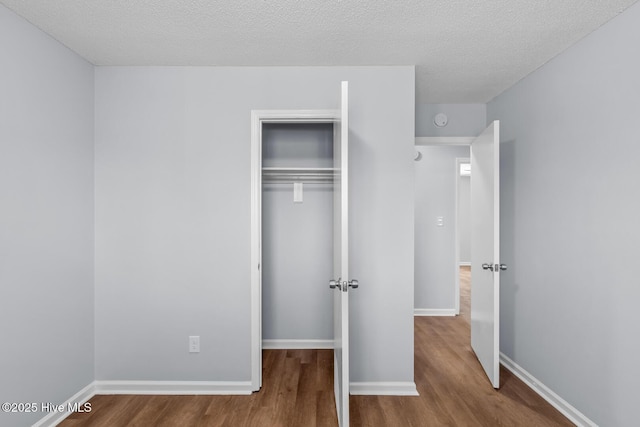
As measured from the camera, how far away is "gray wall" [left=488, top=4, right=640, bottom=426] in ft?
5.83

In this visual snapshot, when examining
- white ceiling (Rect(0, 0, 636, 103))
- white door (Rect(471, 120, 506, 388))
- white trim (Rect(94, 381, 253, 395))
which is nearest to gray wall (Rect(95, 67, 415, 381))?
white trim (Rect(94, 381, 253, 395))

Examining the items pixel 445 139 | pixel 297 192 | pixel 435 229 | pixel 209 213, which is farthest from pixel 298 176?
pixel 435 229

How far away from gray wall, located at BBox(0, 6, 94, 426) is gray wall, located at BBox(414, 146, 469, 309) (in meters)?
3.56

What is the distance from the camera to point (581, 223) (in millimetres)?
2084

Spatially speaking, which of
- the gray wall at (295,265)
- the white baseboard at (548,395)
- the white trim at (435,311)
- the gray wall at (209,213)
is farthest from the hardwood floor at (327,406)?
the white trim at (435,311)

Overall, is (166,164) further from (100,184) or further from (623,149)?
(623,149)

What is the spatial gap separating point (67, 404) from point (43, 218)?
1.25m

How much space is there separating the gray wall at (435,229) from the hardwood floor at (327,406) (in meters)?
1.48

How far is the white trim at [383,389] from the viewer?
2426mm

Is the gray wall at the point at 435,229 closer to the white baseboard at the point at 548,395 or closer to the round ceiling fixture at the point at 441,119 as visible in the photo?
the round ceiling fixture at the point at 441,119

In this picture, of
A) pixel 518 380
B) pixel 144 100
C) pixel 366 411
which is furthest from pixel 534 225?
pixel 144 100

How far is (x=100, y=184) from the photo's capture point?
2.46m

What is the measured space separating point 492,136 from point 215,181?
2162 mm

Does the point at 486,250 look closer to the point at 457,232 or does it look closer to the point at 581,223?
the point at 581,223
